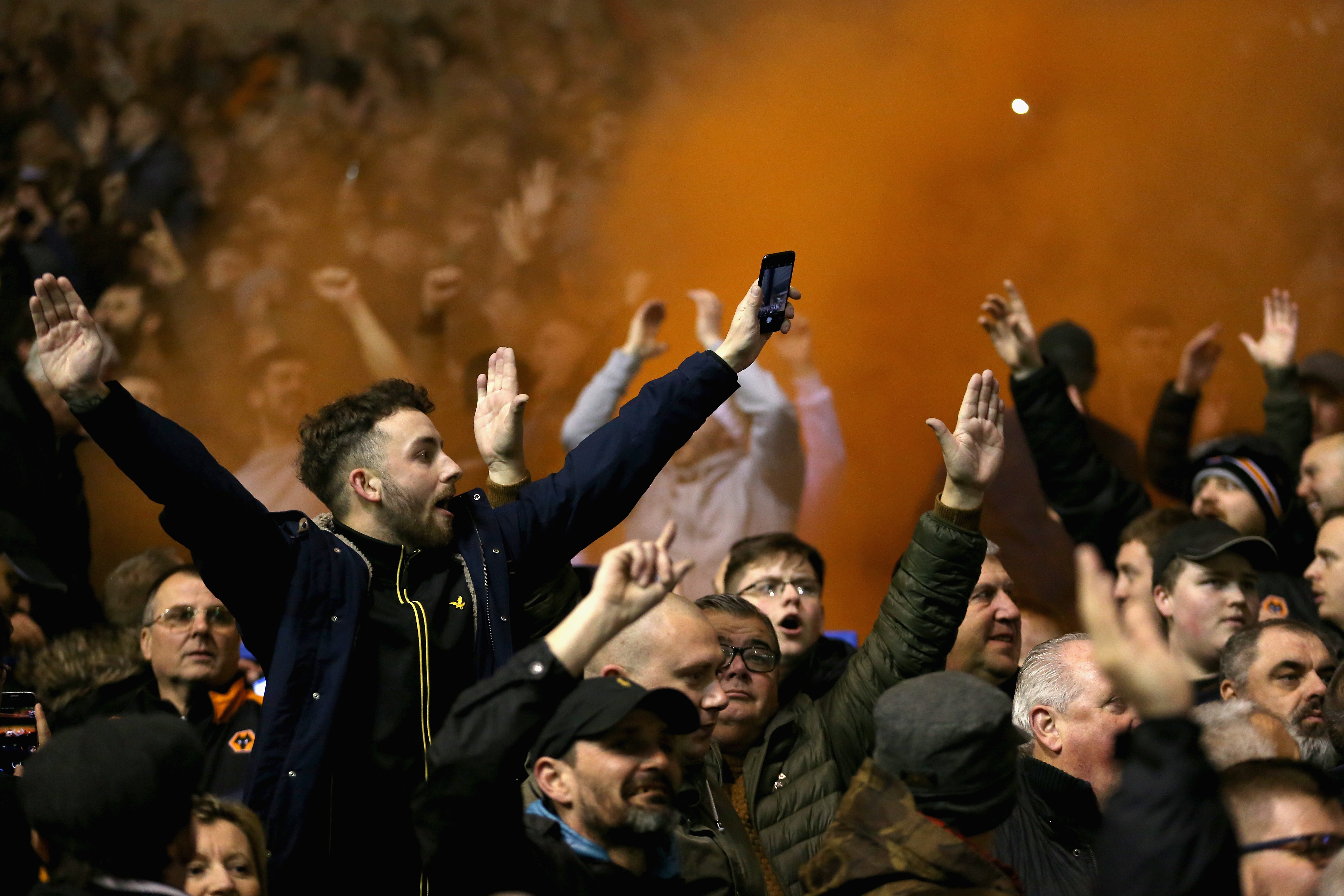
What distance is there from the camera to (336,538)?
9.80ft

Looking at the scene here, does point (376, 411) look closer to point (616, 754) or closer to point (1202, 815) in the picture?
point (616, 754)

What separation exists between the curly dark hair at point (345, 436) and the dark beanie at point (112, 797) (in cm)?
99

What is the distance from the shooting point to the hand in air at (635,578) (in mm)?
2352

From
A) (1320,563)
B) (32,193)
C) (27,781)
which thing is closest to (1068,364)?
(1320,563)

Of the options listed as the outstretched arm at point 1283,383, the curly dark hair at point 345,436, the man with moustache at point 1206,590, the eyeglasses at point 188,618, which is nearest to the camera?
the curly dark hair at point 345,436

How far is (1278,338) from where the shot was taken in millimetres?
6293

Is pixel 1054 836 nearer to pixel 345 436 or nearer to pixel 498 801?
pixel 498 801

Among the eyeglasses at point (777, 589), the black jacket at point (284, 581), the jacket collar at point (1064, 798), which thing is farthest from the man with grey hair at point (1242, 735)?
the black jacket at point (284, 581)

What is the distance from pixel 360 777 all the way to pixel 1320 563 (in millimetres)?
3339

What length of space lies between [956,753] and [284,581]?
1390 mm

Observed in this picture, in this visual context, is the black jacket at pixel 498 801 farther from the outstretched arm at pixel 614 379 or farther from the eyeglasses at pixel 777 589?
the outstretched arm at pixel 614 379

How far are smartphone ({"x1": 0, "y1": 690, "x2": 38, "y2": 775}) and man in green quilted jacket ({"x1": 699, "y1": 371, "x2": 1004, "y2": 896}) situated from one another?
5.52 ft

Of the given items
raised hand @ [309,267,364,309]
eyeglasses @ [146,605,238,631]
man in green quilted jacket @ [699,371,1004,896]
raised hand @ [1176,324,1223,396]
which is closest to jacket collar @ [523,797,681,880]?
man in green quilted jacket @ [699,371,1004,896]

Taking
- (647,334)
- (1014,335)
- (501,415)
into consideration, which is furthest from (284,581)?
(647,334)
